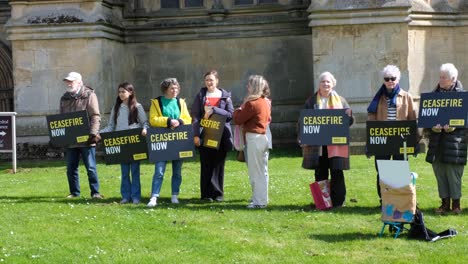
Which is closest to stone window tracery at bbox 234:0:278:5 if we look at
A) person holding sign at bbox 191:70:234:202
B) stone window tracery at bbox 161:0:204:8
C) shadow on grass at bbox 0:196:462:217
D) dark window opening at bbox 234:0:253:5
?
dark window opening at bbox 234:0:253:5

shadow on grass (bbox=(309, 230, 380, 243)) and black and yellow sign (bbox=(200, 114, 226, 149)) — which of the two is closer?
shadow on grass (bbox=(309, 230, 380, 243))

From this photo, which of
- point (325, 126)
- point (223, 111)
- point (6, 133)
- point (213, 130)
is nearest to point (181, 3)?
point (6, 133)

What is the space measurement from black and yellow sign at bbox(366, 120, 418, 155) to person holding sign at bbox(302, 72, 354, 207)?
364mm

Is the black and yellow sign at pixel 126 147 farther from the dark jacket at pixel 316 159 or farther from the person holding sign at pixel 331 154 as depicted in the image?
the person holding sign at pixel 331 154

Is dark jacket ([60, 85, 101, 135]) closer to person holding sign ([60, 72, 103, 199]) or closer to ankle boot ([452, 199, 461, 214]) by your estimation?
person holding sign ([60, 72, 103, 199])

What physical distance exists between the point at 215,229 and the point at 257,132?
1763mm

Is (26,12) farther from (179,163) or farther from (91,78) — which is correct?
(179,163)

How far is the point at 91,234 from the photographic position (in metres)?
8.54

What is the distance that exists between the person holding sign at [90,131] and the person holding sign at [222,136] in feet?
5.07

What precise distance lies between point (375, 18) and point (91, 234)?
9.22 meters

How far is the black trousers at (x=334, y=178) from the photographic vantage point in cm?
999

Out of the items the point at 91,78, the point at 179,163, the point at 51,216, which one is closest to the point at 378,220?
the point at 179,163

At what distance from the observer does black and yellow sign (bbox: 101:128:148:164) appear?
1069 centimetres

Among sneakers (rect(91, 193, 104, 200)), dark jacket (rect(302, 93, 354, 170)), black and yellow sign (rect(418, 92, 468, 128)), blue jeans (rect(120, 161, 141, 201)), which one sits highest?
black and yellow sign (rect(418, 92, 468, 128))
